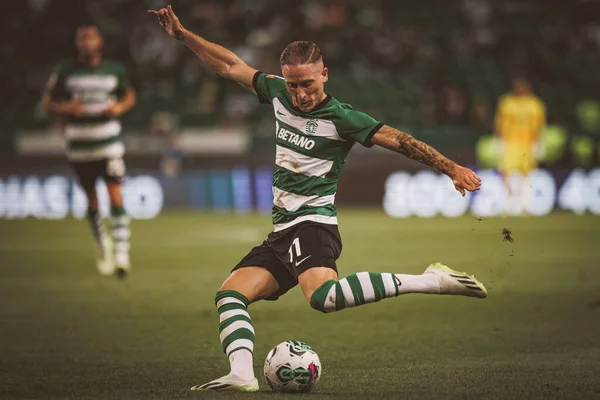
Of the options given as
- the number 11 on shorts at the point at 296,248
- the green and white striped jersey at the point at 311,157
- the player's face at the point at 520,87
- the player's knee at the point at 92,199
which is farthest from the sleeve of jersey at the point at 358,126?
the player's face at the point at 520,87

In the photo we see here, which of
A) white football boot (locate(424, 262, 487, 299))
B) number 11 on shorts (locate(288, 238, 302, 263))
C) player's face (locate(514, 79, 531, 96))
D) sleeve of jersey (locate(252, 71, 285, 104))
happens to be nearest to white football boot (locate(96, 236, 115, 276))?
sleeve of jersey (locate(252, 71, 285, 104))

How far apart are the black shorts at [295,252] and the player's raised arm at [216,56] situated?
98 cm

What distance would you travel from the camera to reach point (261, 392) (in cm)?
512

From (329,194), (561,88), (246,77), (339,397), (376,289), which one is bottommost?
(339,397)

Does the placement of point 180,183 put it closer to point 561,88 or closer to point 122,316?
point 561,88

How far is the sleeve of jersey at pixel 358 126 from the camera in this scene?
17.6ft

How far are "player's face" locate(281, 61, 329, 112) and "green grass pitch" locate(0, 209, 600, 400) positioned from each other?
148cm

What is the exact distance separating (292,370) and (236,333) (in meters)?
0.35

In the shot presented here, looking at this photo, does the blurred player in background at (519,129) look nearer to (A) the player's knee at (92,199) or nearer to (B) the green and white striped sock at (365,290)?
(A) the player's knee at (92,199)

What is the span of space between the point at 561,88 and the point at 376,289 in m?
17.7

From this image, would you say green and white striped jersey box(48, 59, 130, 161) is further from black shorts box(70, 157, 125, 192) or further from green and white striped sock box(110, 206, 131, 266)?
green and white striped sock box(110, 206, 131, 266)

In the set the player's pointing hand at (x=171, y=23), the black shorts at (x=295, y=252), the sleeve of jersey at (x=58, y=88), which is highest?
the sleeve of jersey at (x=58, y=88)

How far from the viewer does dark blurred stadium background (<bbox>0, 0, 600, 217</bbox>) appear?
1942 centimetres

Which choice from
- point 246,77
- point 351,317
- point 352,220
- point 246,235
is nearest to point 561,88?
point 352,220
